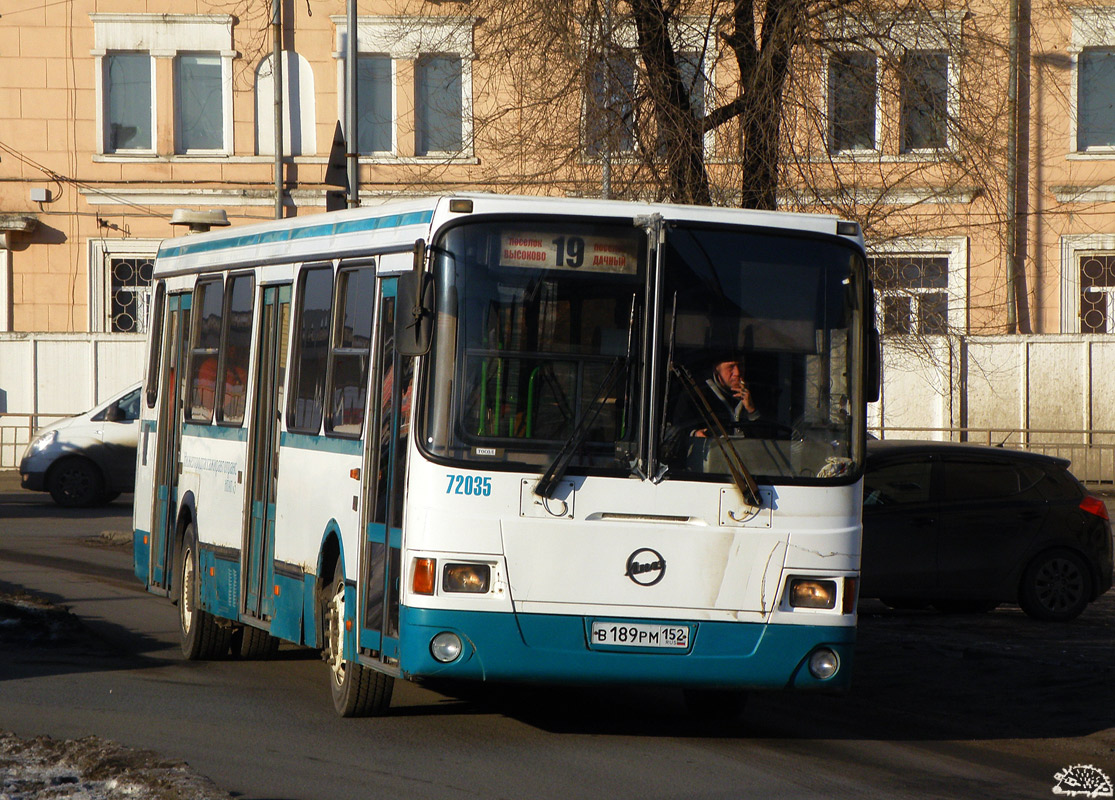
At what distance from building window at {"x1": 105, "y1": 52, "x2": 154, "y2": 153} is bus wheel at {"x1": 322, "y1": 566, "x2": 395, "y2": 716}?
75.6ft

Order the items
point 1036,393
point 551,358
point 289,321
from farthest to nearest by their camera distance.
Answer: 1. point 1036,393
2. point 289,321
3. point 551,358

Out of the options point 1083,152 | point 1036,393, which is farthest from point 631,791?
point 1083,152

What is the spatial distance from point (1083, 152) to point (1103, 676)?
20.9 metres

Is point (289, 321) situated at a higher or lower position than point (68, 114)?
lower

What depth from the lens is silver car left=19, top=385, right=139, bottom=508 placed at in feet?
77.9

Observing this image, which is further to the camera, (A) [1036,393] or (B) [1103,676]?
(A) [1036,393]

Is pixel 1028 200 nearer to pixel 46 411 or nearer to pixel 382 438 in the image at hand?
pixel 46 411

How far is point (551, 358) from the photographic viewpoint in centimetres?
796

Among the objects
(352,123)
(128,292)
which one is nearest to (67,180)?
(128,292)

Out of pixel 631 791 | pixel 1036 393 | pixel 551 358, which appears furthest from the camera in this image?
pixel 1036 393

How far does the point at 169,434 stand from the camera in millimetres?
12352

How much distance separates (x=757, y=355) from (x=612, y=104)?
6.69 m

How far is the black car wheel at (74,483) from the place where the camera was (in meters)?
23.9

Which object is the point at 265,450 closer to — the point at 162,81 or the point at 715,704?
the point at 715,704
